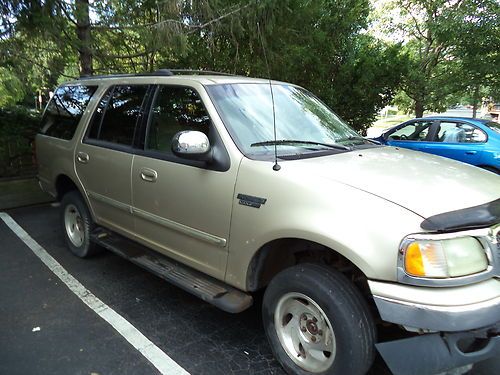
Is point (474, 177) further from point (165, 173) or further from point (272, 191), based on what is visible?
point (165, 173)

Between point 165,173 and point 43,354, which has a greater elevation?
point 165,173

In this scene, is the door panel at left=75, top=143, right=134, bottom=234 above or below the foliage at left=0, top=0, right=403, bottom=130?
below

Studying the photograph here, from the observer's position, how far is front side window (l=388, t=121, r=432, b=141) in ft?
30.5

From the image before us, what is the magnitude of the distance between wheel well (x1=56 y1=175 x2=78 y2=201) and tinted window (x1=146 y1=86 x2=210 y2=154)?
172cm

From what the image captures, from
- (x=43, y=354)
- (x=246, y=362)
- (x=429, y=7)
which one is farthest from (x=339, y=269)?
(x=429, y=7)

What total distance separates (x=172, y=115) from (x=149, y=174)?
52 cm

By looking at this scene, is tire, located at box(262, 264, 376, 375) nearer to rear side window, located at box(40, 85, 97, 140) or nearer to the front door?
the front door

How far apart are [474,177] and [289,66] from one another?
6260 millimetres

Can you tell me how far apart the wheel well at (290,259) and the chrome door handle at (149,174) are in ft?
3.75

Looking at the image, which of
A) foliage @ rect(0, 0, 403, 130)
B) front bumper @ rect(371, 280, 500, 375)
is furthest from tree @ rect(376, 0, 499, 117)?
front bumper @ rect(371, 280, 500, 375)

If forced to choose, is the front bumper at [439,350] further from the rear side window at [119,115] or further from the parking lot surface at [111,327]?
the rear side window at [119,115]

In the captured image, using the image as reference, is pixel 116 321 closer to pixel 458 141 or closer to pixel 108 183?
pixel 108 183

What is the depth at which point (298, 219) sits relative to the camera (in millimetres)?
2410

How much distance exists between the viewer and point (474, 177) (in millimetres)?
2709
